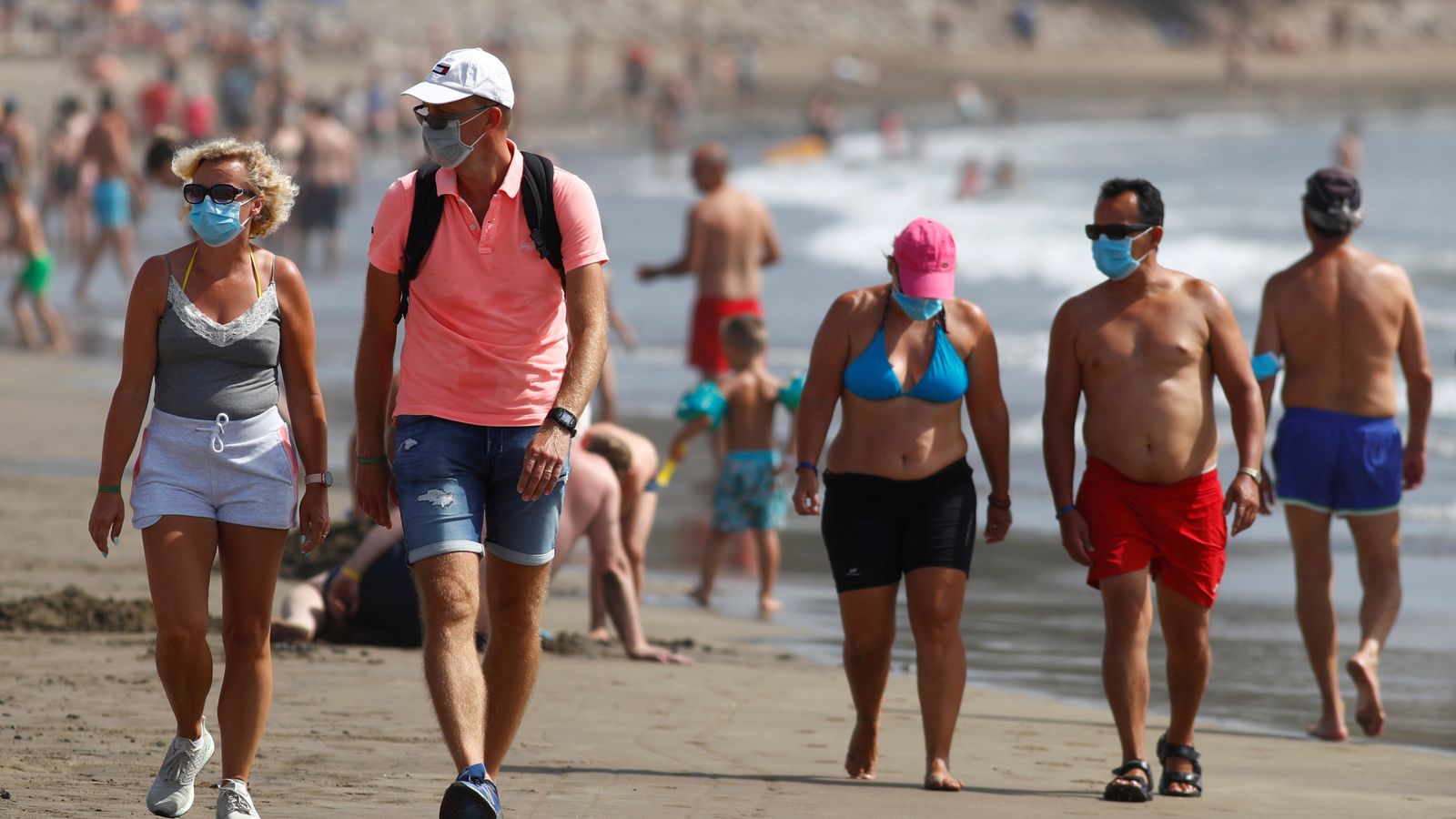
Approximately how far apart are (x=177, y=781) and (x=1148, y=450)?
2.62m

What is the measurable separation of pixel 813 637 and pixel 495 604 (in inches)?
137

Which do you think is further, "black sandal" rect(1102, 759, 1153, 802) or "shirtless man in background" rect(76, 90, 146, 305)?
"shirtless man in background" rect(76, 90, 146, 305)

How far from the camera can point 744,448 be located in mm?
8656

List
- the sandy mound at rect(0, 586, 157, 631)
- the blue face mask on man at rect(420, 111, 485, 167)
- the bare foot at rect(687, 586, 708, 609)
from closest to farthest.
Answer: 1. the blue face mask on man at rect(420, 111, 485, 167)
2. the sandy mound at rect(0, 586, 157, 631)
3. the bare foot at rect(687, 586, 708, 609)

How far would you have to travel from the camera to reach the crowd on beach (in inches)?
181

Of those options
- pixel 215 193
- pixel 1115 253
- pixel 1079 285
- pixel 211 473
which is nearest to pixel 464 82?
pixel 215 193

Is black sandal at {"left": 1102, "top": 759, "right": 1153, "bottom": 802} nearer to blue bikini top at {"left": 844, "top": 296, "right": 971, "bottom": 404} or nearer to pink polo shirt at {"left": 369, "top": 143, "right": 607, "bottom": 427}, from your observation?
blue bikini top at {"left": 844, "top": 296, "right": 971, "bottom": 404}

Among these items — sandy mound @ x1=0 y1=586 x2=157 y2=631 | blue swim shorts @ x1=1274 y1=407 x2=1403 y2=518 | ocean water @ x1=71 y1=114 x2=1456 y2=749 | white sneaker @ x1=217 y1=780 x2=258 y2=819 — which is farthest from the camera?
ocean water @ x1=71 y1=114 x2=1456 y2=749

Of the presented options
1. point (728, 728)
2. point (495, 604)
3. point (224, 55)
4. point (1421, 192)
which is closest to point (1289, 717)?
point (728, 728)

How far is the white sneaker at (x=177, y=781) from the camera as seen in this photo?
4.59 metres

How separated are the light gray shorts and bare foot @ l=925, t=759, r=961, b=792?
1.82m

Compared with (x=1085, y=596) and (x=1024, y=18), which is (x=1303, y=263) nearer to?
(x=1085, y=596)

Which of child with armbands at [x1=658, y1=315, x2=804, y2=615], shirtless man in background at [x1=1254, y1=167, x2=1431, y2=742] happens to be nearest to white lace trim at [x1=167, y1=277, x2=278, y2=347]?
shirtless man in background at [x1=1254, y1=167, x2=1431, y2=742]

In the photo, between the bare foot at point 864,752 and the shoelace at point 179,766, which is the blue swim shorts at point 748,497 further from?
the shoelace at point 179,766
